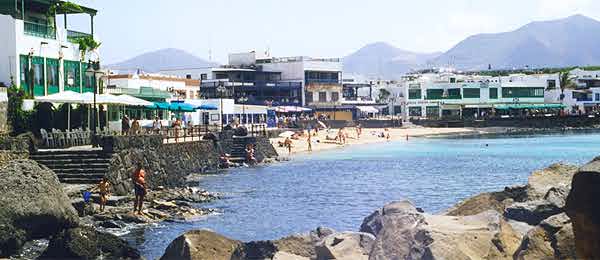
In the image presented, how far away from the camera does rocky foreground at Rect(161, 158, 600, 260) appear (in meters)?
8.65

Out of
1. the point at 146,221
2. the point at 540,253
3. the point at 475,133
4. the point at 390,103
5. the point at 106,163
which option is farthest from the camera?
the point at 390,103

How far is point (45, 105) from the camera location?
36.3 m

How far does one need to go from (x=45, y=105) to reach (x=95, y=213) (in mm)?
13412

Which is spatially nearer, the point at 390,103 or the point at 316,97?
the point at 316,97

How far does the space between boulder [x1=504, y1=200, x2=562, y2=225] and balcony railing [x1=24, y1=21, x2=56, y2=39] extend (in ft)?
98.2

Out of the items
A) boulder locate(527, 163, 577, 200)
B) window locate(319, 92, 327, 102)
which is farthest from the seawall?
window locate(319, 92, 327, 102)

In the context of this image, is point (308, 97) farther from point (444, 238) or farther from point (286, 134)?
point (444, 238)

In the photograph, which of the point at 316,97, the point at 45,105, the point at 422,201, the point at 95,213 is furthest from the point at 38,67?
the point at 316,97

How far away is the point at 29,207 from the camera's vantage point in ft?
63.5

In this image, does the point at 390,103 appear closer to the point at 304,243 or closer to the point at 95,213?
the point at 95,213

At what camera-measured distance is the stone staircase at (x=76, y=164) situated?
3014 centimetres

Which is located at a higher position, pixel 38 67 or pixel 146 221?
pixel 38 67

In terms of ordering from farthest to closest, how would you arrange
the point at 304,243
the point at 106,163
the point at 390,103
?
the point at 390,103
the point at 106,163
the point at 304,243

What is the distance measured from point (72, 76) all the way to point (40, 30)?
11.3ft
